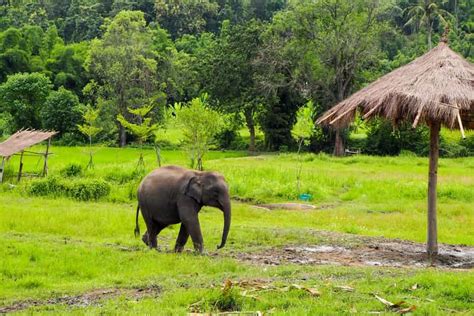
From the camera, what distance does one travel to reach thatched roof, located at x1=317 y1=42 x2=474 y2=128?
39.1 feet

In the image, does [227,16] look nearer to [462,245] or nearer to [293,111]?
[293,111]

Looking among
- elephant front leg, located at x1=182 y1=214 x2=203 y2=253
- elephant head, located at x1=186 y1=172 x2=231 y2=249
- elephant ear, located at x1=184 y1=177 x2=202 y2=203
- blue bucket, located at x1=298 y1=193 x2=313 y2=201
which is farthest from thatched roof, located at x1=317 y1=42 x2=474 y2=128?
blue bucket, located at x1=298 y1=193 x2=313 y2=201

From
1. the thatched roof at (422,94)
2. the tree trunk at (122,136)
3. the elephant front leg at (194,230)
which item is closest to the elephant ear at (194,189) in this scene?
the elephant front leg at (194,230)

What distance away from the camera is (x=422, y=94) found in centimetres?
1203

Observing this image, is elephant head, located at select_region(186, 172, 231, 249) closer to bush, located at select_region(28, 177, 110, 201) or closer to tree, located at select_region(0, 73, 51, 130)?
bush, located at select_region(28, 177, 110, 201)

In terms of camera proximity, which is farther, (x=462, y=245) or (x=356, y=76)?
(x=356, y=76)

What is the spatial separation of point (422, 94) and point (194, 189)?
487 centimetres

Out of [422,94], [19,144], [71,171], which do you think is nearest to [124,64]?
[71,171]

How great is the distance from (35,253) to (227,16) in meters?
88.2

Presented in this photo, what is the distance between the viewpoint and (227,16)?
318ft

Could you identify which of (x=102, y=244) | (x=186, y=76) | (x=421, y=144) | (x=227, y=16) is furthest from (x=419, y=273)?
(x=227, y=16)

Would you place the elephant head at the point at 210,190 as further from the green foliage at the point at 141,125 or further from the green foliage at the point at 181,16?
the green foliage at the point at 181,16

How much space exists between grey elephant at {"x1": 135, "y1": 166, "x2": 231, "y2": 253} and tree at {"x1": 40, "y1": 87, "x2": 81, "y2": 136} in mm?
41418

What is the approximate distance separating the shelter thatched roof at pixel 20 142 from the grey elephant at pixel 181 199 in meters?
13.8
